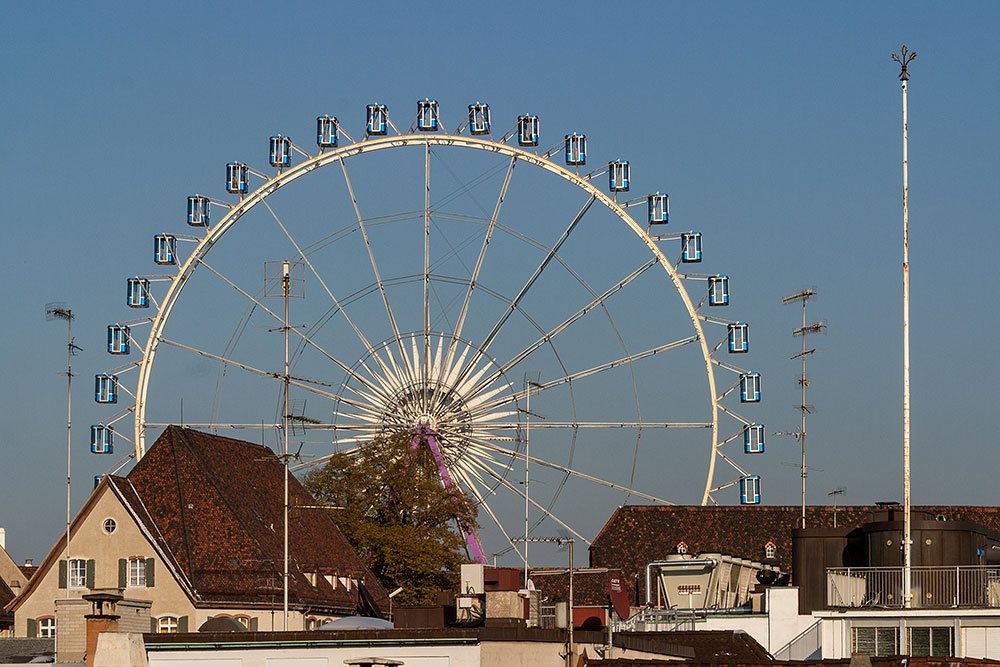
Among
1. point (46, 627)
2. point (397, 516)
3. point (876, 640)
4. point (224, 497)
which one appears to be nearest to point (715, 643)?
point (876, 640)

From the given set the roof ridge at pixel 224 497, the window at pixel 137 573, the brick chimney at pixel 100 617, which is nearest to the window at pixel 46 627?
the window at pixel 137 573

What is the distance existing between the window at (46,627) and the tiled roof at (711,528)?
38.1 meters

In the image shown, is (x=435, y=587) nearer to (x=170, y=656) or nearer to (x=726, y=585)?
(x=726, y=585)

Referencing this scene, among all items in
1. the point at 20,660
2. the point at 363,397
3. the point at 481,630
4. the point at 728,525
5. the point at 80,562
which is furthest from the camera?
the point at 728,525

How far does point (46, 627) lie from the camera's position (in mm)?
65312

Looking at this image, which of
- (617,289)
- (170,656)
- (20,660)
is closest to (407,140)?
(617,289)

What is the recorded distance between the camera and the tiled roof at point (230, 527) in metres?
66.2

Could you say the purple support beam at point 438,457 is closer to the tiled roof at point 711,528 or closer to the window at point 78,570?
the window at point 78,570

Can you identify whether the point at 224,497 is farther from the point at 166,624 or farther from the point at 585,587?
the point at 585,587

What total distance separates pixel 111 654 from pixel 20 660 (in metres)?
20.7

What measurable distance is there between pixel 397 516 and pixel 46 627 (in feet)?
59.1

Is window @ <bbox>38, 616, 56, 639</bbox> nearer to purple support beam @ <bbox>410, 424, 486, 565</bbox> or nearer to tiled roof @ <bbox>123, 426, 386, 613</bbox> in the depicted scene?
tiled roof @ <bbox>123, 426, 386, 613</bbox>

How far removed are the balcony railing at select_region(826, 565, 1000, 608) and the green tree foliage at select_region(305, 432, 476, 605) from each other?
22.6m

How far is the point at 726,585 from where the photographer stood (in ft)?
230
